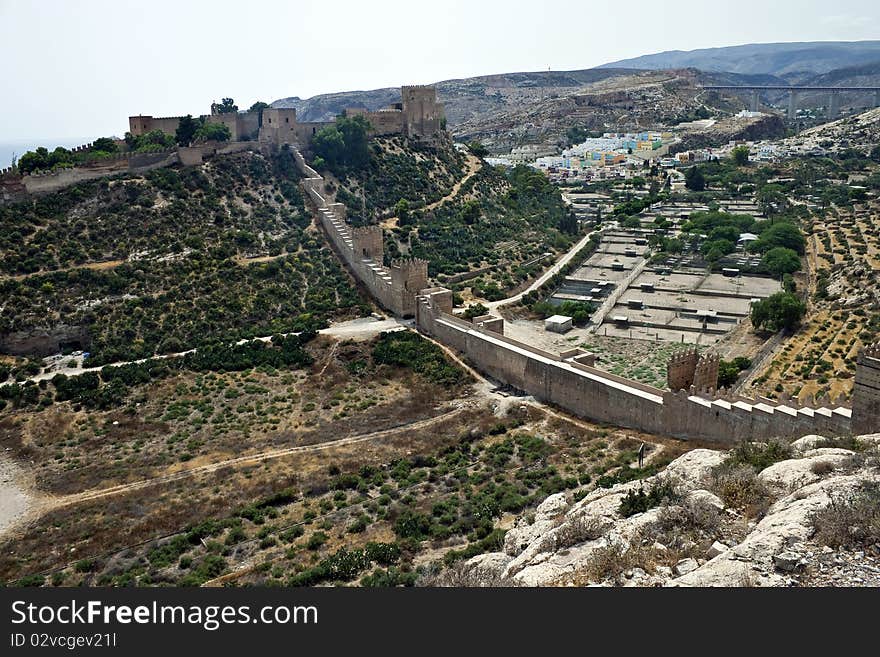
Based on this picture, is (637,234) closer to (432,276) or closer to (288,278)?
(432,276)

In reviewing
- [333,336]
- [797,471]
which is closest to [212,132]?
[333,336]

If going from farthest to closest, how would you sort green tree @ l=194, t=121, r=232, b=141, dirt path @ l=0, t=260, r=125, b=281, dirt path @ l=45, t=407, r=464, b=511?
green tree @ l=194, t=121, r=232, b=141 → dirt path @ l=0, t=260, r=125, b=281 → dirt path @ l=45, t=407, r=464, b=511

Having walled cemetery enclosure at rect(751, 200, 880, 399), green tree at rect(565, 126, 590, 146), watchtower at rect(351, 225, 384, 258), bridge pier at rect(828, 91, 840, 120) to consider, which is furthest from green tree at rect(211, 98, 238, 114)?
bridge pier at rect(828, 91, 840, 120)

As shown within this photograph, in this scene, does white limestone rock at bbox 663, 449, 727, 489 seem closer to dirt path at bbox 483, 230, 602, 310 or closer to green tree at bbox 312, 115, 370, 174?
dirt path at bbox 483, 230, 602, 310

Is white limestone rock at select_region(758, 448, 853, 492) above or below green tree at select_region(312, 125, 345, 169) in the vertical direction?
below

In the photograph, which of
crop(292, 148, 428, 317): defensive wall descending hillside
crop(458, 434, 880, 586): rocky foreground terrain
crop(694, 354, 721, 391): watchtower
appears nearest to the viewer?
crop(458, 434, 880, 586): rocky foreground terrain

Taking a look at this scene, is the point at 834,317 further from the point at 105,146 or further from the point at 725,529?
Answer: the point at 105,146
